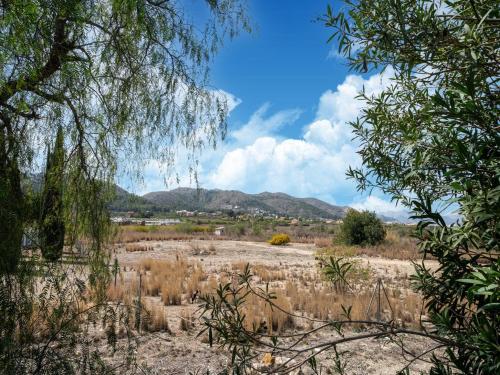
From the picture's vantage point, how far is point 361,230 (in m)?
27.4

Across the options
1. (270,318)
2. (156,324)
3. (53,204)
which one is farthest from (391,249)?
(53,204)

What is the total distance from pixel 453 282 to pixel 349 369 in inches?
220

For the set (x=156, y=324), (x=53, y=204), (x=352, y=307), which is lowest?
→ (x=156, y=324)

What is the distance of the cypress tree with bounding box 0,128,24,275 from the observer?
10.8 ft

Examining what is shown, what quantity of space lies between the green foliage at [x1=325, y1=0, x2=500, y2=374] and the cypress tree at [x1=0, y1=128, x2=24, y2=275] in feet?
10.2

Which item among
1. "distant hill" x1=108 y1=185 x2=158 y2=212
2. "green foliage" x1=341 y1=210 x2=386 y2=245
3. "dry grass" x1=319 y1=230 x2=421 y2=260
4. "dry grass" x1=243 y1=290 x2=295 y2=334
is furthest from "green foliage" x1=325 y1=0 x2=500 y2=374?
"green foliage" x1=341 y1=210 x2=386 y2=245

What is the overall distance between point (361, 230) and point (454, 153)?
88.9 feet

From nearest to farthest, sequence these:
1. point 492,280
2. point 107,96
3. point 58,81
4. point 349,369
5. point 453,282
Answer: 1. point 492,280
2. point 453,282
3. point 58,81
4. point 107,96
5. point 349,369

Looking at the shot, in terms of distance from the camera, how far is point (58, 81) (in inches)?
141

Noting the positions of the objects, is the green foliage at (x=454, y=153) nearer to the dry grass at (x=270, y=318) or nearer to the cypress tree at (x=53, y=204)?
the cypress tree at (x=53, y=204)

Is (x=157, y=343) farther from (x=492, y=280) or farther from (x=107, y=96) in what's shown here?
(x=492, y=280)

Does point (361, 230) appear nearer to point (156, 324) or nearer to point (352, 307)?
point (352, 307)

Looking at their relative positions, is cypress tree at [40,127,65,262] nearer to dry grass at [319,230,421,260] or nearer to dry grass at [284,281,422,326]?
dry grass at [284,281,422,326]

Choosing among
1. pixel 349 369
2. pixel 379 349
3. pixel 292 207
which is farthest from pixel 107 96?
pixel 292 207
